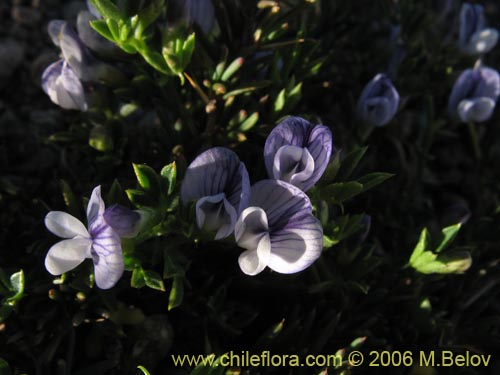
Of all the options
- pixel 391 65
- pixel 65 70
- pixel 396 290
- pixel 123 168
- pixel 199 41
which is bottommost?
pixel 396 290

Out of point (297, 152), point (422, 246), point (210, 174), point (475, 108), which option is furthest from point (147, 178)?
point (475, 108)

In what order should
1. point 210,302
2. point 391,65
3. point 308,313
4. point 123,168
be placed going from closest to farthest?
point 210,302
point 308,313
point 123,168
point 391,65

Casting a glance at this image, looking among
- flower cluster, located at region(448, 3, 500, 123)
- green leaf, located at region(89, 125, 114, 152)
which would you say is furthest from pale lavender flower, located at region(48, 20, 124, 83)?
flower cluster, located at region(448, 3, 500, 123)

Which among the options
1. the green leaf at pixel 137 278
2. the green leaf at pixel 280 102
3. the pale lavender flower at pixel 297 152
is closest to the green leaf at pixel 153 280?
the green leaf at pixel 137 278

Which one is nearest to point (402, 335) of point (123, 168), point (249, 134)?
point (249, 134)

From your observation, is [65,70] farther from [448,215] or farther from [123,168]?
[448,215]

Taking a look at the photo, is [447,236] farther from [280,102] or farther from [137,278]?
[137,278]
